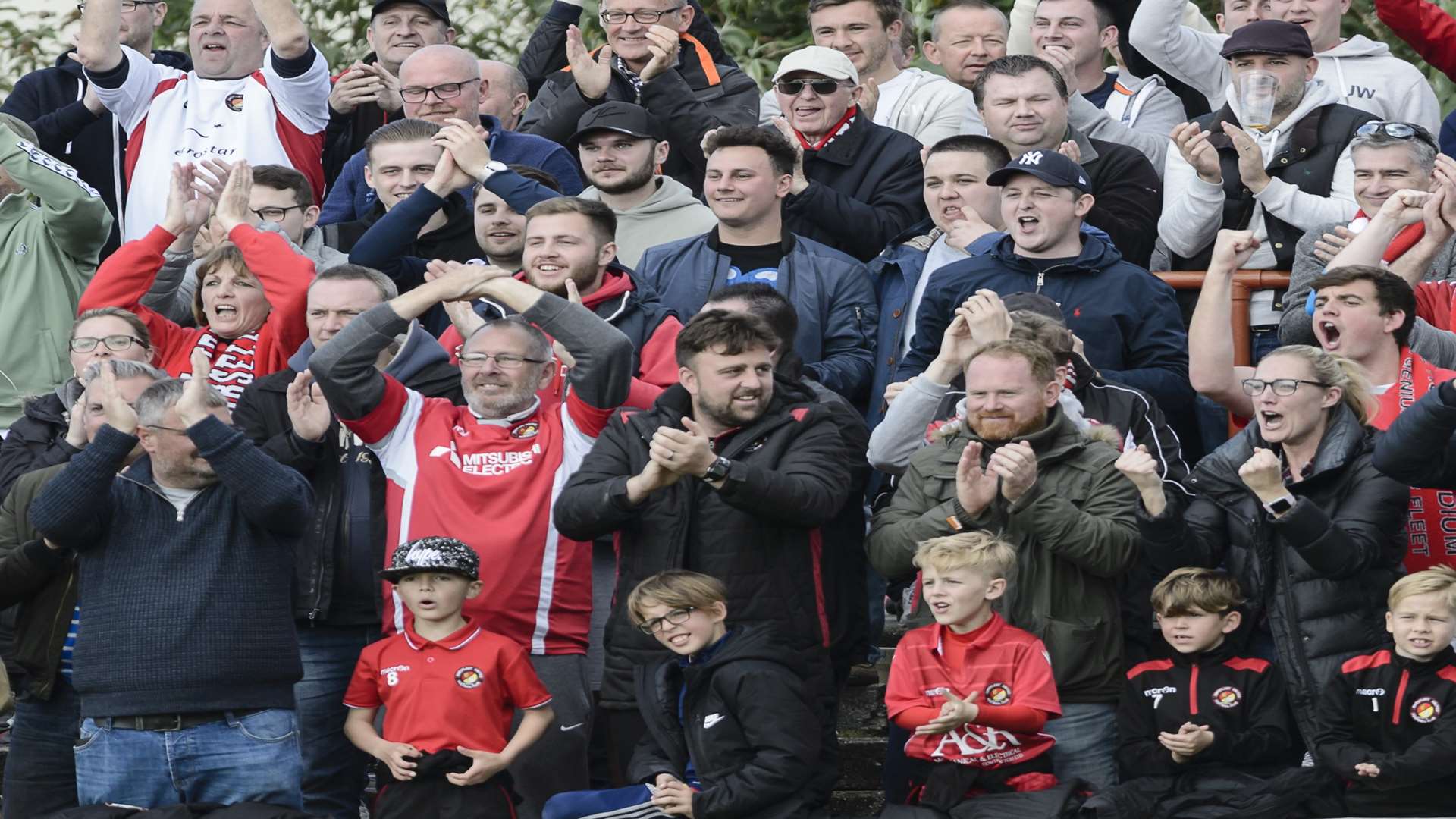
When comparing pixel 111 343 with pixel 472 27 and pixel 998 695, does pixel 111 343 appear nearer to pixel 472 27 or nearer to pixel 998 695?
pixel 998 695

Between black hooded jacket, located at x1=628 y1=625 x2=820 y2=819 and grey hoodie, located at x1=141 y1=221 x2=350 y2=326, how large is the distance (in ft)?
9.48

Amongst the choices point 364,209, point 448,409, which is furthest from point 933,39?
point 448,409

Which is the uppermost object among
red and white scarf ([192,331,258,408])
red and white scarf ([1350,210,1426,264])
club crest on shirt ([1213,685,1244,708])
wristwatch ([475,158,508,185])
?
wristwatch ([475,158,508,185])

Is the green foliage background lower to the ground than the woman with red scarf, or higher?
higher

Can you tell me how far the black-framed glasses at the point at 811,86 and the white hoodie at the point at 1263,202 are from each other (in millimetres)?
1395

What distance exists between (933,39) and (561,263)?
10.2 feet

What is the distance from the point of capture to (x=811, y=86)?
9109mm

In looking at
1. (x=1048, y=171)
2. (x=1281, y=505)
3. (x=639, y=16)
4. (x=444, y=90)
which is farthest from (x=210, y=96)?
(x=1281, y=505)

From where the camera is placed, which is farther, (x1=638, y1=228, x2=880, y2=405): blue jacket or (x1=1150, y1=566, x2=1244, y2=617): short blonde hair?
(x1=638, y1=228, x2=880, y2=405): blue jacket

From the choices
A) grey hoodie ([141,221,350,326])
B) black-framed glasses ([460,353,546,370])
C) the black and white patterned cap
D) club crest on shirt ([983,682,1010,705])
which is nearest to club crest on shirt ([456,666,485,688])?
the black and white patterned cap

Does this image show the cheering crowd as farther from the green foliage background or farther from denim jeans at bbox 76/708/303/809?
the green foliage background

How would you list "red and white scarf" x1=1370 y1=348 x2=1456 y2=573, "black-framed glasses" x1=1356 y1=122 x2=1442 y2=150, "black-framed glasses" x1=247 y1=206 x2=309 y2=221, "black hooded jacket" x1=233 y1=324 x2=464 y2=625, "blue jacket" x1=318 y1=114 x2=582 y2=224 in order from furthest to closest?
"blue jacket" x1=318 y1=114 x2=582 y2=224, "black-framed glasses" x1=247 y1=206 x2=309 y2=221, "black-framed glasses" x1=1356 y1=122 x2=1442 y2=150, "black hooded jacket" x1=233 y1=324 x2=464 y2=625, "red and white scarf" x1=1370 y1=348 x2=1456 y2=573

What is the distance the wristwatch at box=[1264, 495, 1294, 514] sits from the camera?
6.53 m

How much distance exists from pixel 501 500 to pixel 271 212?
82.6 inches
